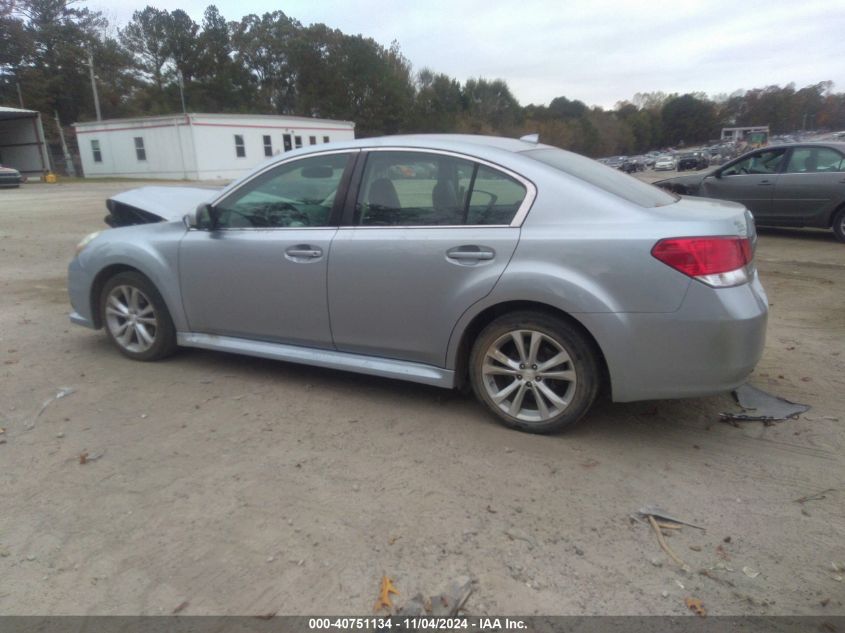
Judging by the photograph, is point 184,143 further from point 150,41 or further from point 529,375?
point 150,41

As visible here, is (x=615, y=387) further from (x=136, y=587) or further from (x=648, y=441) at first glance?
(x=136, y=587)

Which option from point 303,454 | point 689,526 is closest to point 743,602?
point 689,526

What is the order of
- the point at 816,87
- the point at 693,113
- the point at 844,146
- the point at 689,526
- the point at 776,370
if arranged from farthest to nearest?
the point at 693,113, the point at 816,87, the point at 844,146, the point at 776,370, the point at 689,526

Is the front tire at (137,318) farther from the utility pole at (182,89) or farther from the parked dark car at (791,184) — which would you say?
the utility pole at (182,89)

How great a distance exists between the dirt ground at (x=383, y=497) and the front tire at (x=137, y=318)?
0.18 meters

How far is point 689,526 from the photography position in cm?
276

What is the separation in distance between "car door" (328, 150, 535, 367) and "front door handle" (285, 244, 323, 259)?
0.39 ft

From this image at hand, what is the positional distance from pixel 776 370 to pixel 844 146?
7.53 m

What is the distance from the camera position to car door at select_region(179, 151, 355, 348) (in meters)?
4.06

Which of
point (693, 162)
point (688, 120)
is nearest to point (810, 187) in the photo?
point (693, 162)

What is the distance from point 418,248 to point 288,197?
3.61ft

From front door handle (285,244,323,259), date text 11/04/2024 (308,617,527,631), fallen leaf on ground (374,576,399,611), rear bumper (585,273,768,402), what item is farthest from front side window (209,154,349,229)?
date text 11/04/2024 (308,617,527,631)

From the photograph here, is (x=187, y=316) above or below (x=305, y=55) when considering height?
below

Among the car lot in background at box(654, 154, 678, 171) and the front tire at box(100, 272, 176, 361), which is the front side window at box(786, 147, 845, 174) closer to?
the front tire at box(100, 272, 176, 361)
